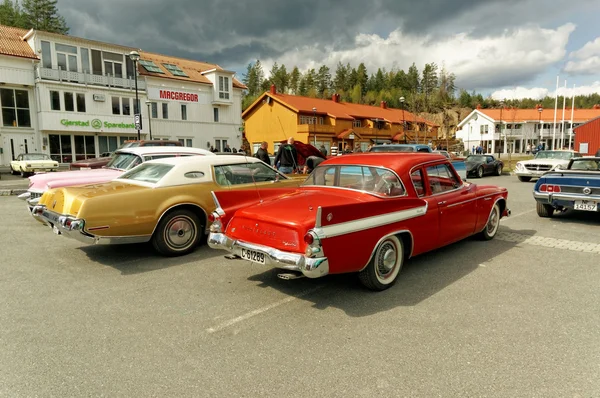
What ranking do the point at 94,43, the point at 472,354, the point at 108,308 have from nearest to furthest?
1. the point at 472,354
2. the point at 108,308
3. the point at 94,43

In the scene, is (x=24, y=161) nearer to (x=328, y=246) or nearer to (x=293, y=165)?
(x=293, y=165)

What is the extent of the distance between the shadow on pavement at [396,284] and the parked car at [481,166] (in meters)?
18.1

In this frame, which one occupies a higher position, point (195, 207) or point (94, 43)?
point (94, 43)

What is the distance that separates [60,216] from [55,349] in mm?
2614

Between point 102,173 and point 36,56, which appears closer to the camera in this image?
point 102,173

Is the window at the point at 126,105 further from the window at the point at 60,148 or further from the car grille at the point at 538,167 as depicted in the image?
the car grille at the point at 538,167

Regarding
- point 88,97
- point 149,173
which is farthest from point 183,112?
point 149,173

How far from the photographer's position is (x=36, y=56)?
92.2 feet

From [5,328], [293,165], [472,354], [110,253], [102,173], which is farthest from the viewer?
[293,165]

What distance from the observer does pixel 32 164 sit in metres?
21.0

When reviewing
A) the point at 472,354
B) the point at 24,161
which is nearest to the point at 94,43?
Answer: the point at 24,161

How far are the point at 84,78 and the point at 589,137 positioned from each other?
47938 mm

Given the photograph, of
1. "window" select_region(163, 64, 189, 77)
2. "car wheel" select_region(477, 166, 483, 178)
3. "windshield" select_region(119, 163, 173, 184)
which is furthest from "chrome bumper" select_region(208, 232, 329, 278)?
"window" select_region(163, 64, 189, 77)

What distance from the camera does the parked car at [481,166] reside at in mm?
22406
